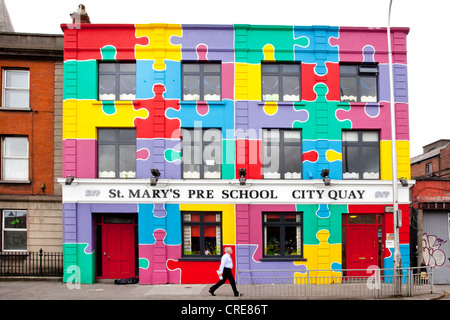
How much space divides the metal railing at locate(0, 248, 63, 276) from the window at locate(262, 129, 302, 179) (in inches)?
393

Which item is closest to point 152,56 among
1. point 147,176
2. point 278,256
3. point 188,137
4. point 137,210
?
point 188,137

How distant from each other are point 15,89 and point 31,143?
2.66 m

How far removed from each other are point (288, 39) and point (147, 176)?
860 centimetres

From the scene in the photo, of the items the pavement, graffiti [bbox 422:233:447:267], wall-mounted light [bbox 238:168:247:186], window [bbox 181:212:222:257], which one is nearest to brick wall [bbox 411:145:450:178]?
graffiti [bbox 422:233:447:267]

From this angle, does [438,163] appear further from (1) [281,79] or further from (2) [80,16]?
(2) [80,16]

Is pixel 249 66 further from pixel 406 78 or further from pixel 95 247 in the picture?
pixel 95 247

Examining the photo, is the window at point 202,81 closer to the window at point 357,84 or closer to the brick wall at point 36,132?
the window at point 357,84

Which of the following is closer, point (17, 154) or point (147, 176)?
point (147, 176)

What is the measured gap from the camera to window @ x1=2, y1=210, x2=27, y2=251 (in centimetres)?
1670

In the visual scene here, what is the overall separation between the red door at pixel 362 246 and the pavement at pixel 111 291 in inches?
104

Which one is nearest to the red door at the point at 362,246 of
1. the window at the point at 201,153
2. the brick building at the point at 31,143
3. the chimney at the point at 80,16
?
the window at the point at 201,153

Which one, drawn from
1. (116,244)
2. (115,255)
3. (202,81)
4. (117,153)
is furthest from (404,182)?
(115,255)

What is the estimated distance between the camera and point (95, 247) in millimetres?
16047

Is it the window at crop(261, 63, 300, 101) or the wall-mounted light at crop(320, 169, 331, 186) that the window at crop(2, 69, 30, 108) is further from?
the wall-mounted light at crop(320, 169, 331, 186)
